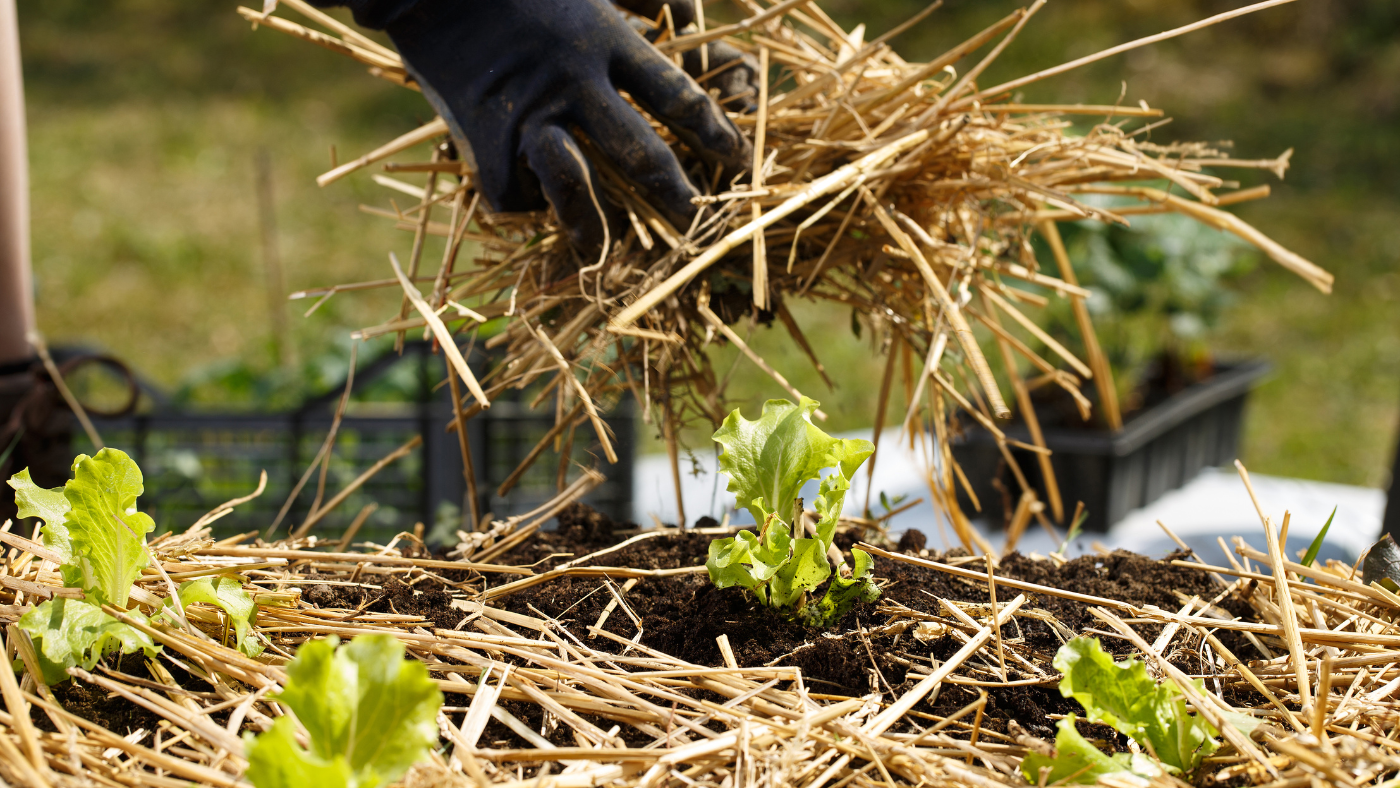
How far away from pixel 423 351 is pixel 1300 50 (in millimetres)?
6295

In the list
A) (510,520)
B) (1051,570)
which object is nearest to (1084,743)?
(1051,570)

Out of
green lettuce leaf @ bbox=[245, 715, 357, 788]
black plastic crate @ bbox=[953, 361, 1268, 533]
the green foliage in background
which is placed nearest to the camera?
green lettuce leaf @ bbox=[245, 715, 357, 788]

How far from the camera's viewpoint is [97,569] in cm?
71

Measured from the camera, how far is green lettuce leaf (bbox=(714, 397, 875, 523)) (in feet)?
2.61

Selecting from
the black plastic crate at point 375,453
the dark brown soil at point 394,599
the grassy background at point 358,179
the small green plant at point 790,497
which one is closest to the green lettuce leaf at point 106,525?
the dark brown soil at point 394,599

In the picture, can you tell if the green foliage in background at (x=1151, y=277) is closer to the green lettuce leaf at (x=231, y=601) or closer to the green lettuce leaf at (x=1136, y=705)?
the green lettuce leaf at (x=1136, y=705)

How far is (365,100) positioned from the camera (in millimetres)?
6410

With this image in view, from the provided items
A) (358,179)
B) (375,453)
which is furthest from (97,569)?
(358,179)

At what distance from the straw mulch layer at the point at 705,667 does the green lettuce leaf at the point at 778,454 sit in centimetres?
10

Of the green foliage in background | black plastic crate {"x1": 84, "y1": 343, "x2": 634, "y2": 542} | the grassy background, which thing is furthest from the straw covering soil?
the grassy background

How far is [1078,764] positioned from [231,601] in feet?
2.00

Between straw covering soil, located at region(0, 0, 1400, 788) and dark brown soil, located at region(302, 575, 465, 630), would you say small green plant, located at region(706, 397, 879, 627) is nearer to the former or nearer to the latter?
straw covering soil, located at region(0, 0, 1400, 788)

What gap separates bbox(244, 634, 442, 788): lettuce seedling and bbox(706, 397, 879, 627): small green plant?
11.2 inches

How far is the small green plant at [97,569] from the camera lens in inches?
26.3
